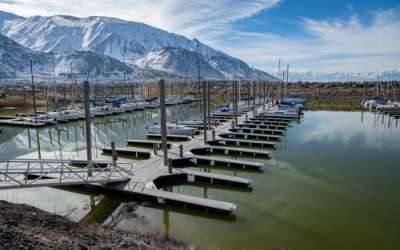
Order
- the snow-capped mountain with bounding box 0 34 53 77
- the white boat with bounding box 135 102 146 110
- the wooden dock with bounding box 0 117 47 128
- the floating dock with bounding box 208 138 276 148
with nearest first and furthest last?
1. the floating dock with bounding box 208 138 276 148
2. the wooden dock with bounding box 0 117 47 128
3. the white boat with bounding box 135 102 146 110
4. the snow-capped mountain with bounding box 0 34 53 77

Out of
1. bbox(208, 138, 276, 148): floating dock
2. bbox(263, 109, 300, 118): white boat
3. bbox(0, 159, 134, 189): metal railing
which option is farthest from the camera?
bbox(263, 109, 300, 118): white boat

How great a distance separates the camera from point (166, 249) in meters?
9.99

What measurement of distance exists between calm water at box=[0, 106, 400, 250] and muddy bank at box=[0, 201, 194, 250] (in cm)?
195

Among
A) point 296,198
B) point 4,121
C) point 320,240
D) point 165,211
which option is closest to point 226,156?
point 296,198

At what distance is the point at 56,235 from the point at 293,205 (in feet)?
35.2

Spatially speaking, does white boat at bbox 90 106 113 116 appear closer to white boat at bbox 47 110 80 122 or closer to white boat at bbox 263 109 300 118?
white boat at bbox 47 110 80 122

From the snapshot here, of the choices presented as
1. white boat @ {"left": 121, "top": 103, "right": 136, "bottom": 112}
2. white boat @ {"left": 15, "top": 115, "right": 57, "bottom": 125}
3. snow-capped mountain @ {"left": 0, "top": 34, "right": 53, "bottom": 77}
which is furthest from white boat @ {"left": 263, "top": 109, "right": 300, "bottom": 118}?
snow-capped mountain @ {"left": 0, "top": 34, "right": 53, "bottom": 77}

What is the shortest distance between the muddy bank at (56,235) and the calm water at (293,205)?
1.95 m

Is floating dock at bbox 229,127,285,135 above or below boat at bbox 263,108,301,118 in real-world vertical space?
below

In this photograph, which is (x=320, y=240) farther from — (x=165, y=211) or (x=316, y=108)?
(x=316, y=108)

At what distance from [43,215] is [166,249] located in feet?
16.9

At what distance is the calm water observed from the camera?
12367 mm

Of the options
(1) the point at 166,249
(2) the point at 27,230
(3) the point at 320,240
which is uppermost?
(2) the point at 27,230

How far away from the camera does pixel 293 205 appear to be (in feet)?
50.4
